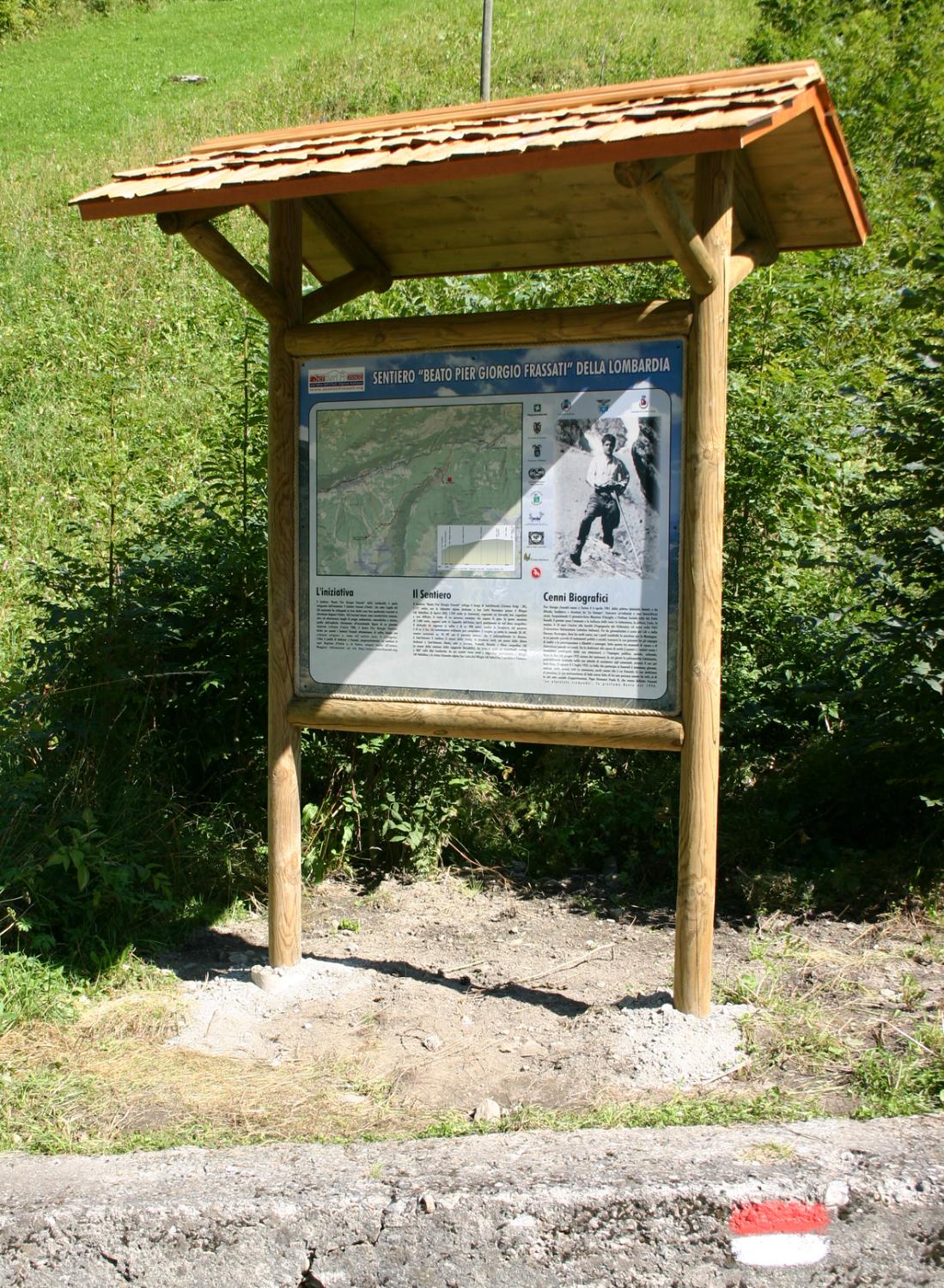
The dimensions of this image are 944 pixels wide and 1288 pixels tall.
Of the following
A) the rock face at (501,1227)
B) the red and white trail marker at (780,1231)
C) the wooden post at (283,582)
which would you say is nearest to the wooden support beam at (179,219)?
the wooden post at (283,582)

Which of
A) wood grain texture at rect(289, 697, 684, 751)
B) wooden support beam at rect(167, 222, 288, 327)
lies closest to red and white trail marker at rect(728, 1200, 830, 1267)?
wood grain texture at rect(289, 697, 684, 751)

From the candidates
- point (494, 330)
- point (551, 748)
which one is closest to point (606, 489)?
point (494, 330)

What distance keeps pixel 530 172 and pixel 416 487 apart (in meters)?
1.11

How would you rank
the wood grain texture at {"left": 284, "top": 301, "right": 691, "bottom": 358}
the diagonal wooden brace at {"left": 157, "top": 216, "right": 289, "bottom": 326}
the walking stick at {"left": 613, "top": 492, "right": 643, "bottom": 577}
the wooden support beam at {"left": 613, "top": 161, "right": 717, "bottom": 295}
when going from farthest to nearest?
1. the diagonal wooden brace at {"left": 157, "top": 216, "right": 289, "bottom": 326}
2. the walking stick at {"left": 613, "top": 492, "right": 643, "bottom": 577}
3. the wood grain texture at {"left": 284, "top": 301, "right": 691, "bottom": 358}
4. the wooden support beam at {"left": 613, "top": 161, "right": 717, "bottom": 295}

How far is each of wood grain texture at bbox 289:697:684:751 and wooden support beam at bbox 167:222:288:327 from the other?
1.43 metres

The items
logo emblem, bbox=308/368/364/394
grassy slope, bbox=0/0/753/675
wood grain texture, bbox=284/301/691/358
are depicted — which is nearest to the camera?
wood grain texture, bbox=284/301/691/358

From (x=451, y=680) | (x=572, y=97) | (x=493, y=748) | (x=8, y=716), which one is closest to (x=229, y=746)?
(x=8, y=716)

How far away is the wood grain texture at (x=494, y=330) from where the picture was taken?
3.58m

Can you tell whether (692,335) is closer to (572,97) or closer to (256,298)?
(572,97)

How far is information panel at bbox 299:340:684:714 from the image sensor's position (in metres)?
3.68

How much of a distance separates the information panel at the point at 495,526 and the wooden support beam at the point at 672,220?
242 mm

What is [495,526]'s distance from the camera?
12.7 feet

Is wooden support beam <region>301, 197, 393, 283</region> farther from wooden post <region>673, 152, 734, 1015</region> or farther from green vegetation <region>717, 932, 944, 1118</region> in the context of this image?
green vegetation <region>717, 932, 944, 1118</region>

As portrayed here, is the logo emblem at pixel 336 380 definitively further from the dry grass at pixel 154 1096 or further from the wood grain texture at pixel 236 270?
the dry grass at pixel 154 1096
